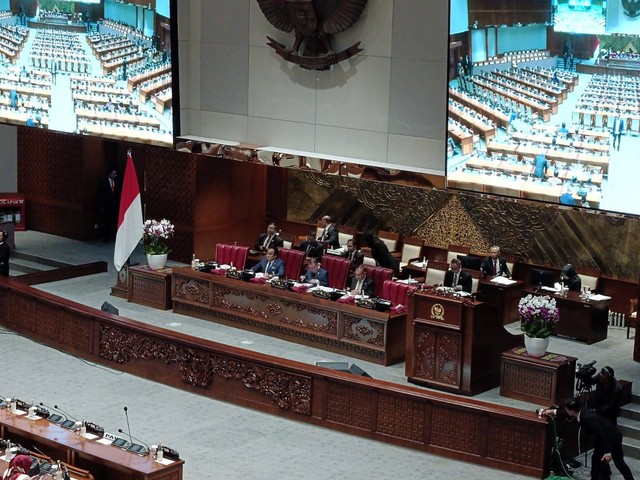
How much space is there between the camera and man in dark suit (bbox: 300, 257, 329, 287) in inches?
645

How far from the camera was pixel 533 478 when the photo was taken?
11773 mm

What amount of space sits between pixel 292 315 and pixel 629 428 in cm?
474

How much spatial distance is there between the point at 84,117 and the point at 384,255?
4.89 m

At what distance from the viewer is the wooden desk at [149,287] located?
56.2 ft

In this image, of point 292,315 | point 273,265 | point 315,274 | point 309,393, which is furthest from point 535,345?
point 273,265

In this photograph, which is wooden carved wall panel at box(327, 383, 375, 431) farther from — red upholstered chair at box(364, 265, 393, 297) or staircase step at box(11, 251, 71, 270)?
staircase step at box(11, 251, 71, 270)

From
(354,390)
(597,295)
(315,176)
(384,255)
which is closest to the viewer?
(354,390)

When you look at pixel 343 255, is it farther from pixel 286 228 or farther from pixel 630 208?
pixel 630 208

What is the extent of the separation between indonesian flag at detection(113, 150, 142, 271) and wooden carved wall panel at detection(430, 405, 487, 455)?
615 centimetres

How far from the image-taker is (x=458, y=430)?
39.9ft

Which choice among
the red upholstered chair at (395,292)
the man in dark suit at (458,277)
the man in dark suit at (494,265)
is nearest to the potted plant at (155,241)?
the red upholstered chair at (395,292)

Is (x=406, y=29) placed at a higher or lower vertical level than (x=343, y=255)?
higher

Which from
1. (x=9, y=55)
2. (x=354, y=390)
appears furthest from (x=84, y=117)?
(x=354, y=390)

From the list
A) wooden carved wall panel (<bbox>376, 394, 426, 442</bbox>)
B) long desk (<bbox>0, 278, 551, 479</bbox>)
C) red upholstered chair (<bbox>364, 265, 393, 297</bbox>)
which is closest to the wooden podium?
long desk (<bbox>0, 278, 551, 479</bbox>)
